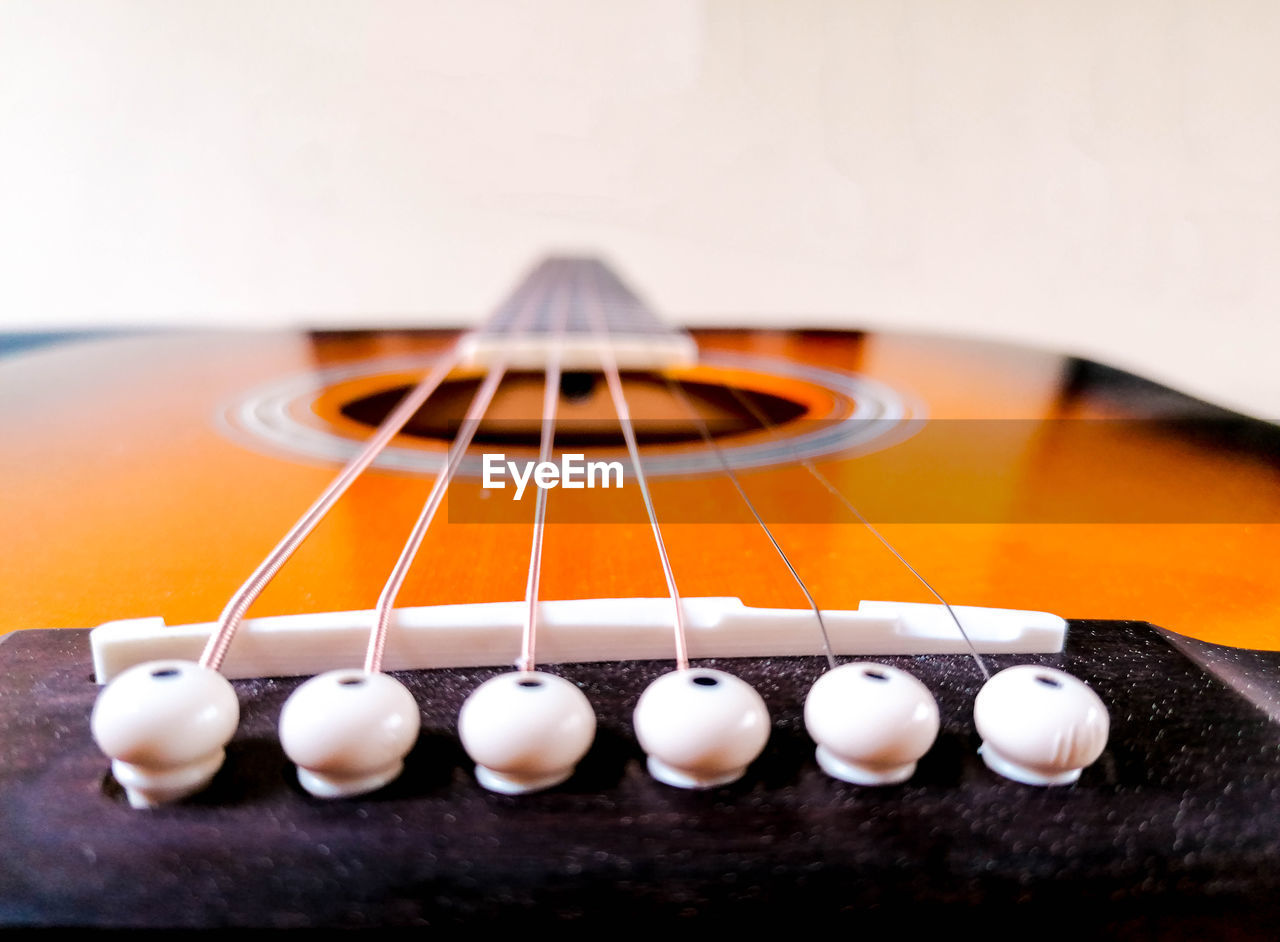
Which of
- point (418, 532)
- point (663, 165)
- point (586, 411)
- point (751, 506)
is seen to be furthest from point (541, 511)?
point (663, 165)

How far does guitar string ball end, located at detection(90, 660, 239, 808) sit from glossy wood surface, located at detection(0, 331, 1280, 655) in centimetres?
16

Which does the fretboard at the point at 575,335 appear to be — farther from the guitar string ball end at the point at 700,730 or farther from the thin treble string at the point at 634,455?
the guitar string ball end at the point at 700,730

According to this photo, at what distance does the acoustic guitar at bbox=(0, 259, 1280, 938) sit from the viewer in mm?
222

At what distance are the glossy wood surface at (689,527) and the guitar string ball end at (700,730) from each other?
176 mm

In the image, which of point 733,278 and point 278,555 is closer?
point 278,555

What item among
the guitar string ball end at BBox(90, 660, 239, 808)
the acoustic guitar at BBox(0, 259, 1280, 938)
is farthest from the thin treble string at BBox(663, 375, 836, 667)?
the guitar string ball end at BBox(90, 660, 239, 808)

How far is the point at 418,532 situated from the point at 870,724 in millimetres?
251

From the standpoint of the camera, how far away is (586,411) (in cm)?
102

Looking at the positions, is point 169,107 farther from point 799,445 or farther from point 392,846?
point 392,846

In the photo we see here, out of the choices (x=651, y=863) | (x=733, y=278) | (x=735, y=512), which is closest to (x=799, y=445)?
(x=735, y=512)

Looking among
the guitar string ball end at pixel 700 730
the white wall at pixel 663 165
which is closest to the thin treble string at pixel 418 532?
the guitar string ball end at pixel 700 730

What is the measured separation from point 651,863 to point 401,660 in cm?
14

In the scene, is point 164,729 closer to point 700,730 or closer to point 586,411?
point 700,730

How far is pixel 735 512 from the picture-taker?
0.57m
